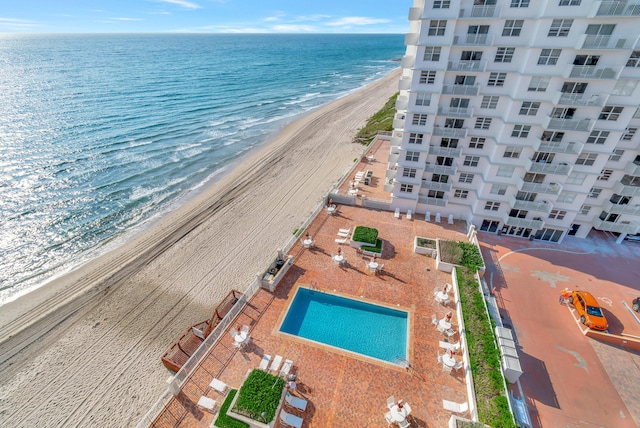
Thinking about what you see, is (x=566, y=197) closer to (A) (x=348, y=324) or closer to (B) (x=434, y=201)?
(B) (x=434, y=201)

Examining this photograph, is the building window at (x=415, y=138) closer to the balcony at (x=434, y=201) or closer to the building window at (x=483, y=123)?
the building window at (x=483, y=123)

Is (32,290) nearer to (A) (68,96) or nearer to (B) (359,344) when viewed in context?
(B) (359,344)

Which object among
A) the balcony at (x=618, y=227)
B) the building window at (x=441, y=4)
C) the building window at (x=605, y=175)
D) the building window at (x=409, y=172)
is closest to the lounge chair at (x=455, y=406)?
the building window at (x=409, y=172)

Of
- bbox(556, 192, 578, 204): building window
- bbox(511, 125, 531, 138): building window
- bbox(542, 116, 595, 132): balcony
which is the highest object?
bbox(542, 116, 595, 132): balcony

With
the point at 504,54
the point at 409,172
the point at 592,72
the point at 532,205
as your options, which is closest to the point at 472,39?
the point at 504,54

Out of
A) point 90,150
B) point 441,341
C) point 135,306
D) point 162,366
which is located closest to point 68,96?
point 90,150

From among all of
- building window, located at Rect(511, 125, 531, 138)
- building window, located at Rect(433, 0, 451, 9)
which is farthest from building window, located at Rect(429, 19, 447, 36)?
building window, located at Rect(511, 125, 531, 138)

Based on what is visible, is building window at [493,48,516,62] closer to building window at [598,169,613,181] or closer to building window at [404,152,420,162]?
building window at [404,152,420,162]

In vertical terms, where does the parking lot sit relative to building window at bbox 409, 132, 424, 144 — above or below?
below
